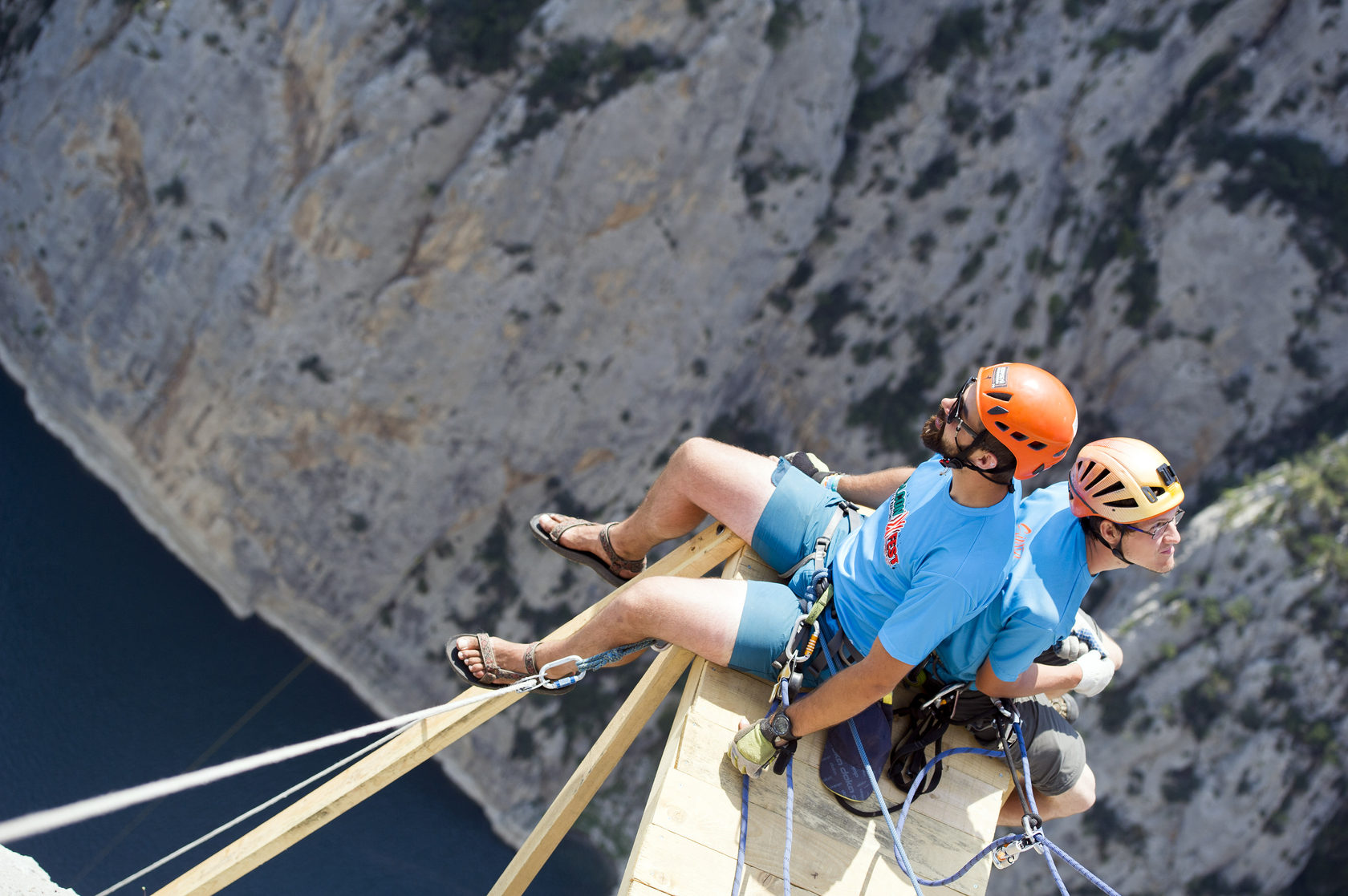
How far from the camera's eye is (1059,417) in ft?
11.7

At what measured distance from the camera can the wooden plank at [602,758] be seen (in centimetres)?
425

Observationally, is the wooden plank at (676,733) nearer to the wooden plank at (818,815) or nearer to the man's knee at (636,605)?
the wooden plank at (818,815)

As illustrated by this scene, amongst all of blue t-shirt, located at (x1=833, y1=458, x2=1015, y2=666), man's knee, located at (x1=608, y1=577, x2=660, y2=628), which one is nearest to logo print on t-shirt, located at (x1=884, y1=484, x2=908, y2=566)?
blue t-shirt, located at (x1=833, y1=458, x2=1015, y2=666)

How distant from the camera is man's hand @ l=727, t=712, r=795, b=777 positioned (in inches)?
146

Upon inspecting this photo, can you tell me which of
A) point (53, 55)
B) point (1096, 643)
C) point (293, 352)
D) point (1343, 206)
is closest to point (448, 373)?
point (293, 352)

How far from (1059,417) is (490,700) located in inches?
113

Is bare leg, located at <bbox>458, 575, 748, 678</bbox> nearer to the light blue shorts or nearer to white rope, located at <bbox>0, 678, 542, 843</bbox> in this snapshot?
the light blue shorts

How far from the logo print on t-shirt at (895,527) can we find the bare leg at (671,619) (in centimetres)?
77

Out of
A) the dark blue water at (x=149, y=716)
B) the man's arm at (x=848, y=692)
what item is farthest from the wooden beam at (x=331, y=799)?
the dark blue water at (x=149, y=716)

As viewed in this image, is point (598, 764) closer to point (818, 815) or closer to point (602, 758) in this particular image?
point (602, 758)

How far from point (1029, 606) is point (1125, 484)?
73cm

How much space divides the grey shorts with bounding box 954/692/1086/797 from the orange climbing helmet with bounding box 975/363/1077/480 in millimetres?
1506

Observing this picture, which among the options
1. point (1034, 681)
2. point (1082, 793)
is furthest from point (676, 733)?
point (1082, 793)

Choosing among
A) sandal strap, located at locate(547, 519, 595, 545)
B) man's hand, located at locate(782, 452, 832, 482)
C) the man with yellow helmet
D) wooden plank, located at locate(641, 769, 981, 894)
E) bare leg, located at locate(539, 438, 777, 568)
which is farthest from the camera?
sandal strap, located at locate(547, 519, 595, 545)
